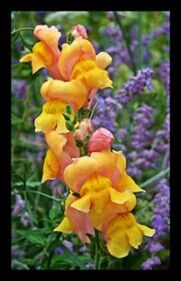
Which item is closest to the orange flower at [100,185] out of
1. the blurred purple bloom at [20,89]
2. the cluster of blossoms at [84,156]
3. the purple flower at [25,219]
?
the cluster of blossoms at [84,156]

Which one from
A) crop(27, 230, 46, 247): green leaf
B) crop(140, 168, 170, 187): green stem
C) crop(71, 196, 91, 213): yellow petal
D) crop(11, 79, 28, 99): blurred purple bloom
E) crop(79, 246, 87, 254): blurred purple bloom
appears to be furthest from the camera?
crop(11, 79, 28, 99): blurred purple bloom

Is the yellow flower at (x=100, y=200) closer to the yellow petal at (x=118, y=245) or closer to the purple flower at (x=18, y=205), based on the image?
the yellow petal at (x=118, y=245)

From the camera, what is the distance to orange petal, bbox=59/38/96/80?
935 millimetres

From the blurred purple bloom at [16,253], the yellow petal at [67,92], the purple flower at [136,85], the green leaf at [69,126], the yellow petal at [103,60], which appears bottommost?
the blurred purple bloom at [16,253]

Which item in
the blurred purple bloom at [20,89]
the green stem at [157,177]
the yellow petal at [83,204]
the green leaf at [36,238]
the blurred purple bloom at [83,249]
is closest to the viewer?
the yellow petal at [83,204]

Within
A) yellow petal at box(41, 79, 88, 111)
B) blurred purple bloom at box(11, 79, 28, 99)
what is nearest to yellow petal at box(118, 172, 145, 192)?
yellow petal at box(41, 79, 88, 111)

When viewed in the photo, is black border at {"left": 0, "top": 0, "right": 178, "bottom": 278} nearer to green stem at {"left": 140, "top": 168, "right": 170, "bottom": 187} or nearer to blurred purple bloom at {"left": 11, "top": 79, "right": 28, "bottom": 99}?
green stem at {"left": 140, "top": 168, "right": 170, "bottom": 187}

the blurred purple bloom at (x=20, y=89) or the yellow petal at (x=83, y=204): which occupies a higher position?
the blurred purple bloom at (x=20, y=89)

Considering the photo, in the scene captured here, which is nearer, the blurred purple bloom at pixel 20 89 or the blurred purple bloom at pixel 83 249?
the blurred purple bloom at pixel 83 249

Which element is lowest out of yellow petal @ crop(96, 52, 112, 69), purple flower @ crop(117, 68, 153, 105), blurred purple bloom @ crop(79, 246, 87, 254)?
blurred purple bloom @ crop(79, 246, 87, 254)

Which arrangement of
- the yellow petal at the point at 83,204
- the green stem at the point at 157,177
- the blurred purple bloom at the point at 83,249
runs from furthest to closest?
the green stem at the point at 157,177 < the blurred purple bloom at the point at 83,249 < the yellow petal at the point at 83,204

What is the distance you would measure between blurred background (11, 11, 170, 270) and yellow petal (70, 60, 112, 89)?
0.55ft

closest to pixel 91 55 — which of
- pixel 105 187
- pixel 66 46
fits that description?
pixel 66 46

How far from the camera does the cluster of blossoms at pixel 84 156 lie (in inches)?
35.4
